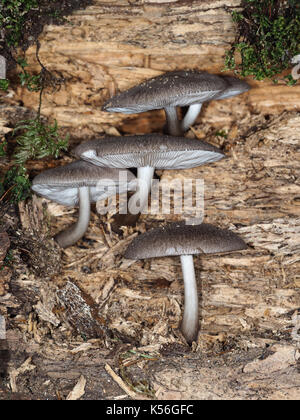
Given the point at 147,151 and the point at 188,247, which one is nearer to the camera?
the point at 188,247

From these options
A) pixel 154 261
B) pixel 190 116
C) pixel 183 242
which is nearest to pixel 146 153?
pixel 183 242

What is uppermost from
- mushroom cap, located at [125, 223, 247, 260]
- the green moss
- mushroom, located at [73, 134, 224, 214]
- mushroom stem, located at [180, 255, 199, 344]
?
the green moss

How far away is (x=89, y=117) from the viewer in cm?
464

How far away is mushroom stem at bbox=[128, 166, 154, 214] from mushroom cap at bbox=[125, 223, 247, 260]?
0.56m

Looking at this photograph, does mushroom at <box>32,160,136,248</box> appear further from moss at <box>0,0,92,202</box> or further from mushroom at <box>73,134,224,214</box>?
moss at <box>0,0,92,202</box>

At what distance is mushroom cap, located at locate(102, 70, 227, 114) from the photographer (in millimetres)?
Result: 3775

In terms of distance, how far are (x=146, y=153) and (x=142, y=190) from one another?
2.29ft

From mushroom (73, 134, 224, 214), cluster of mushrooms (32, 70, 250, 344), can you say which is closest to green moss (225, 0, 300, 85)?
cluster of mushrooms (32, 70, 250, 344)

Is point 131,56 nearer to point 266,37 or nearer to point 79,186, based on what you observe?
point 266,37

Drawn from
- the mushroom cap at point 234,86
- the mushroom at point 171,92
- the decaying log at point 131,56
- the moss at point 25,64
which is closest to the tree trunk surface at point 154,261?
the decaying log at point 131,56

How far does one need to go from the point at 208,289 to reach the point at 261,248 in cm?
63

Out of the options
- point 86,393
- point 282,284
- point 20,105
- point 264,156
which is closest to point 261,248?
point 282,284

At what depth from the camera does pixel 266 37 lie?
4.16 m

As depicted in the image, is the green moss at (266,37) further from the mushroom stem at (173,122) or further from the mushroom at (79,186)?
the mushroom at (79,186)
